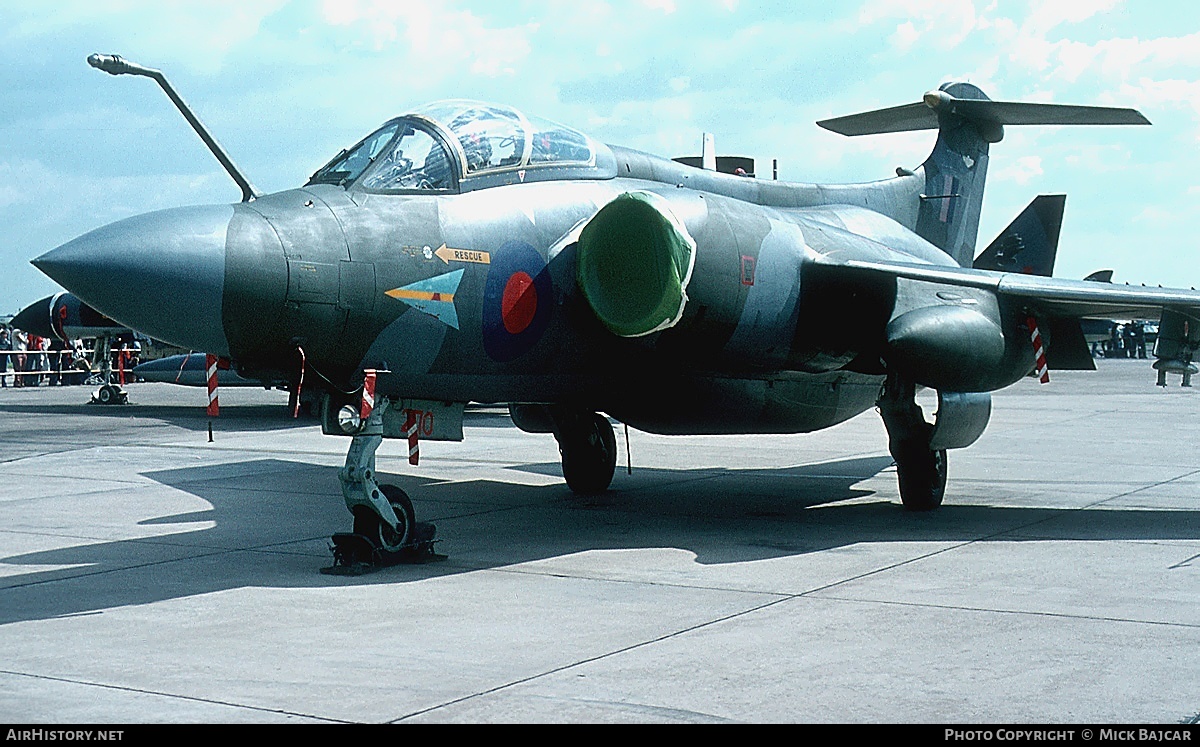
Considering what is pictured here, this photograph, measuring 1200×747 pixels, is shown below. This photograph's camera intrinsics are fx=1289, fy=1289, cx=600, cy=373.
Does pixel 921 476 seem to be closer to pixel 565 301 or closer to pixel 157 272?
pixel 565 301

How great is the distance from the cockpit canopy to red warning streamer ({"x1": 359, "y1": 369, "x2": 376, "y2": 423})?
47.3 inches

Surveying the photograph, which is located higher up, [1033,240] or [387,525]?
A: [1033,240]

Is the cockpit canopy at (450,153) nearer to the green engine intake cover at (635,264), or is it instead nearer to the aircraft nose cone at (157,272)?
the green engine intake cover at (635,264)

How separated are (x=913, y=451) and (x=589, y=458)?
120 inches

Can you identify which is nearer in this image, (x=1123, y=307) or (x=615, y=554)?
(x=615, y=554)

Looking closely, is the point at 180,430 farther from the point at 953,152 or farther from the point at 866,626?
the point at 866,626

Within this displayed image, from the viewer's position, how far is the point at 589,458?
486 inches

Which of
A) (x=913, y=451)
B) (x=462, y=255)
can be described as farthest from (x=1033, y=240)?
(x=462, y=255)

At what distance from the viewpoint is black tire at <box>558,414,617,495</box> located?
12352 mm

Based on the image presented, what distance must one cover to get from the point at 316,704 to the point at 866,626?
9.49ft

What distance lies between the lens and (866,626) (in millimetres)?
6559

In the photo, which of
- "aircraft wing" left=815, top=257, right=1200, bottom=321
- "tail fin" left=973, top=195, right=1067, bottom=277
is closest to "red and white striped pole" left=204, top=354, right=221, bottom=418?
"aircraft wing" left=815, top=257, right=1200, bottom=321
